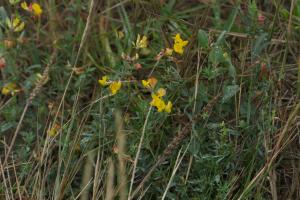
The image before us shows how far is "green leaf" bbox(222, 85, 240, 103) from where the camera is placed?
6.58ft

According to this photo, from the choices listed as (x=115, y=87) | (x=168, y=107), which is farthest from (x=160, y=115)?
(x=115, y=87)

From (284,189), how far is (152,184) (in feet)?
1.43

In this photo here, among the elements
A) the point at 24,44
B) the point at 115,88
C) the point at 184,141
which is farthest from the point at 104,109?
the point at 24,44

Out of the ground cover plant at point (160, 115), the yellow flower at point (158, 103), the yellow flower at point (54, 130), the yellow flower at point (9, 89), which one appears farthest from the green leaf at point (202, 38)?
the yellow flower at point (9, 89)

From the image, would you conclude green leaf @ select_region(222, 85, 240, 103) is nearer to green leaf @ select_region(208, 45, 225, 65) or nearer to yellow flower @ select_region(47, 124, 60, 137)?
green leaf @ select_region(208, 45, 225, 65)

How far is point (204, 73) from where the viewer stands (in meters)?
2.06

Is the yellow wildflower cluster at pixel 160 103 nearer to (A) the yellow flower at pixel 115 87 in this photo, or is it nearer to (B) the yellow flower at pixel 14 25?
(A) the yellow flower at pixel 115 87

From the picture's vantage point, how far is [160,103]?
1.92 meters

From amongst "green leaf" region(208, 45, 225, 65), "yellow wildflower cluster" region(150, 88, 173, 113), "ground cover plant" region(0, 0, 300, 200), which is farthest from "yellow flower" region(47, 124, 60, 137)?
"green leaf" region(208, 45, 225, 65)

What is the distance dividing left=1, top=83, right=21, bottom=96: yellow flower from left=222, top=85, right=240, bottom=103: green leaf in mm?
769

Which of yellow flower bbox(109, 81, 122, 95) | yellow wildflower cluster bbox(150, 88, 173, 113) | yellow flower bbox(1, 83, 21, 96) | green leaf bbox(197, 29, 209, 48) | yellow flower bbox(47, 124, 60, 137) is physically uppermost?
green leaf bbox(197, 29, 209, 48)

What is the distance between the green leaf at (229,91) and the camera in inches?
79.0

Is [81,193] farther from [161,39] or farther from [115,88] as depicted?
[161,39]

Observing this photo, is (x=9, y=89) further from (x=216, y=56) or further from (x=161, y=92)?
(x=216, y=56)
